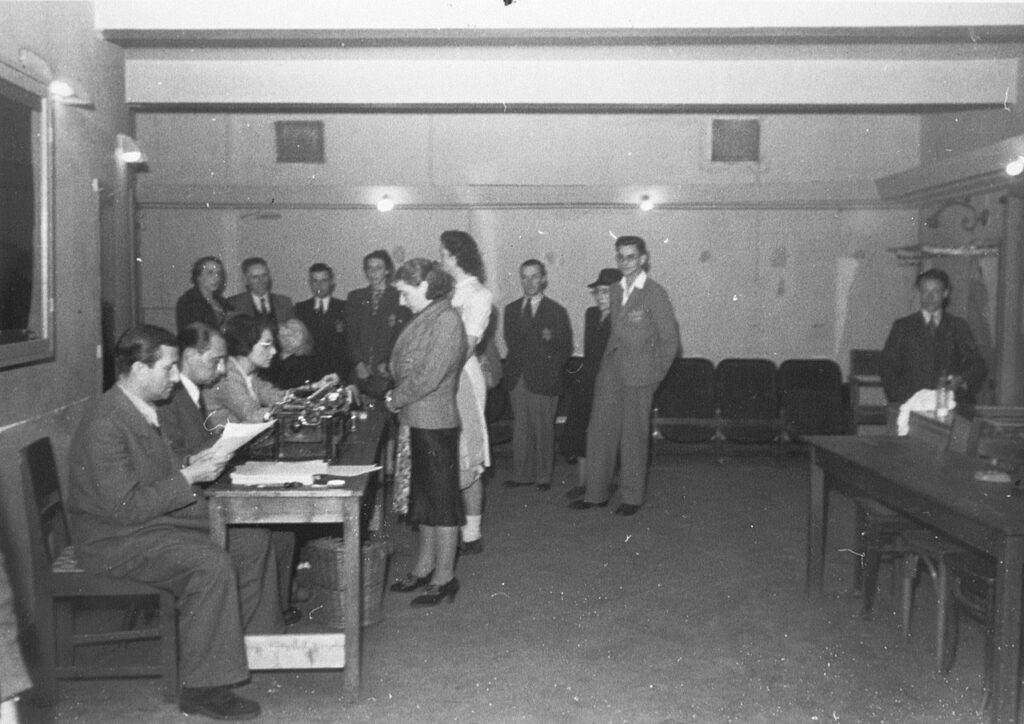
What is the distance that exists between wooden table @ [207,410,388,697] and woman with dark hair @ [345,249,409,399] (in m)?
3.53

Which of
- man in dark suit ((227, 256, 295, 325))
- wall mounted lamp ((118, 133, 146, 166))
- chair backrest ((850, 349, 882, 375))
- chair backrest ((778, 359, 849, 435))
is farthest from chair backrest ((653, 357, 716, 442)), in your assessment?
wall mounted lamp ((118, 133, 146, 166))

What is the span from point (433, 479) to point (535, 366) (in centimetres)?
317

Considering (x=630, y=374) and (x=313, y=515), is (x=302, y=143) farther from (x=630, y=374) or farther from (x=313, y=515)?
(x=313, y=515)

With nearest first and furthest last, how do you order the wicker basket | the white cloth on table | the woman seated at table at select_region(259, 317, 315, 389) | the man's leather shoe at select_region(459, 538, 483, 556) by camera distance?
the wicker basket → the white cloth on table → the man's leather shoe at select_region(459, 538, 483, 556) → the woman seated at table at select_region(259, 317, 315, 389)

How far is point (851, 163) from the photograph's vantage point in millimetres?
10188

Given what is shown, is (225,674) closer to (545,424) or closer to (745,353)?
(545,424)

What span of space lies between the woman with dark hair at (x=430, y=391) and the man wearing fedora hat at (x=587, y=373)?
8.55 ft

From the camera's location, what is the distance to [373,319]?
8.30 metres

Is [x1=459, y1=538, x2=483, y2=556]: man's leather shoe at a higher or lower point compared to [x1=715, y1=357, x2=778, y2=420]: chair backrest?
lower

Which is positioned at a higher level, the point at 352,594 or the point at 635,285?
the point at 635,285

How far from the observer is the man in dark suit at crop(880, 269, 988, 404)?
695 centimetres

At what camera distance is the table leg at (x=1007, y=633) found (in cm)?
360

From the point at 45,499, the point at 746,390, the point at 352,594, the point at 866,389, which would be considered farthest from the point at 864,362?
the point at 45,499

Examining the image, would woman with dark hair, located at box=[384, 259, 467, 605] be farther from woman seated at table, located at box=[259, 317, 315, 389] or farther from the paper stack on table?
woman seated at table, located at box=[259, 317, 315, 389]
